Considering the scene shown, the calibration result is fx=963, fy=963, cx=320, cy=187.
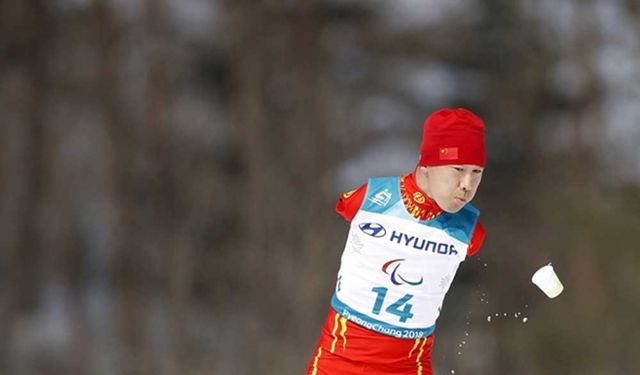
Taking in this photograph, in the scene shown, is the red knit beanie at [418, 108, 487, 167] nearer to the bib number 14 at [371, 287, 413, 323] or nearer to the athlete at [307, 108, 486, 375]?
the athlete at [307, 108, 486, 375]

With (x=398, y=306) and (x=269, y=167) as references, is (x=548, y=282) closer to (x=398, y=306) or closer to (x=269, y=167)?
(x=398, y=306)

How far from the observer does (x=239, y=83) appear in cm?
650

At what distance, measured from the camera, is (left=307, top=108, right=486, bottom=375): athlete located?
234cm

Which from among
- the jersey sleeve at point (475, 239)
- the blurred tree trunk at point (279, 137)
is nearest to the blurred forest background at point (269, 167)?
the blurred tree trunk at point (279, 137)

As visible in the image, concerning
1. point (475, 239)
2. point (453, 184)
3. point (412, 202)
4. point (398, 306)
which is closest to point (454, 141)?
point (453, 184)

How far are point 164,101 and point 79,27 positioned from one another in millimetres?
780

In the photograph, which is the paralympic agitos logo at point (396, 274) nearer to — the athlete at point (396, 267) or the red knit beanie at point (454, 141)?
the athlete at point (396, 267)

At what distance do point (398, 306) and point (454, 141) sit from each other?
1.43ft

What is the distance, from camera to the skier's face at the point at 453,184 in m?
2.23

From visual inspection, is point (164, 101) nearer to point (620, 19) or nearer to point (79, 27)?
point (79, 27)

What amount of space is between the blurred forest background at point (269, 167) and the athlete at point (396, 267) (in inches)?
149

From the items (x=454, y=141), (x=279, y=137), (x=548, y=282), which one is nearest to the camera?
(x=454, y=141)

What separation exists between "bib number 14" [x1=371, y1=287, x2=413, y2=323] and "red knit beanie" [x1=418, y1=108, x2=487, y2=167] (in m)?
0.34

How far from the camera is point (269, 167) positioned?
21.3 feet
